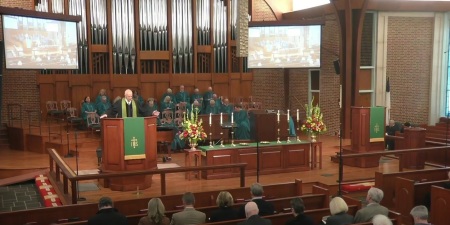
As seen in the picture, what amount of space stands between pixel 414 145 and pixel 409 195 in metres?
3.94

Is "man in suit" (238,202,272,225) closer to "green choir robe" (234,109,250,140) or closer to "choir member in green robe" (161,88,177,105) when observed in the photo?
"green choir robe" (234,109,250,140)

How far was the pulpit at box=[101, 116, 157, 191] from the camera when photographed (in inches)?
340

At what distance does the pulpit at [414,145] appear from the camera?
10.6 m

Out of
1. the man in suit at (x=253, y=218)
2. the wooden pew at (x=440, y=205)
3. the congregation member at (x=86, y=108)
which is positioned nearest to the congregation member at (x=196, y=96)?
the congregation member at (x=86, y=108)

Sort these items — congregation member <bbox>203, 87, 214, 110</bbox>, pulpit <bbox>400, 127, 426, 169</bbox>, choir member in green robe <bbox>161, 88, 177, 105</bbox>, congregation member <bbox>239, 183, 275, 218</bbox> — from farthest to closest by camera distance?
congregation member <bbox>203, 87, 214, 110</bbox>, choir member in green robe <bbox>161, 88, 177, 105</bbox>, pulpit <bbox>400, 127, 426, 169</bbox>, congregation member <bbox>239, 183, 275, 218</bbox>

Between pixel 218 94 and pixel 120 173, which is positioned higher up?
pixel 218 94

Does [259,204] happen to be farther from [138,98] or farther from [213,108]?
[138,98]

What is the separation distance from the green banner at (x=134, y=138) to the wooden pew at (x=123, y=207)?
212 centimetres

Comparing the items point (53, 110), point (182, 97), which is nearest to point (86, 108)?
point (53, 110)

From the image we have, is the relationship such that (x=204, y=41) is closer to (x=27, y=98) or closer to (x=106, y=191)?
(x=27, y=98)

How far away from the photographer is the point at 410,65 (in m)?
15.3

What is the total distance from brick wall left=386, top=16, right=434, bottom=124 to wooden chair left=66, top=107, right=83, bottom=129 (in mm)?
9387

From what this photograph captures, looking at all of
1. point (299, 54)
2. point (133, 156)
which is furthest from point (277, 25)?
point (133, 156)

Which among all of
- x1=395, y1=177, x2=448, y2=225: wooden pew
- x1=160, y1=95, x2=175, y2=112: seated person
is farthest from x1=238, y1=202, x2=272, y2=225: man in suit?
x1=160, y1=95, x2=175, y2=112: seated person
